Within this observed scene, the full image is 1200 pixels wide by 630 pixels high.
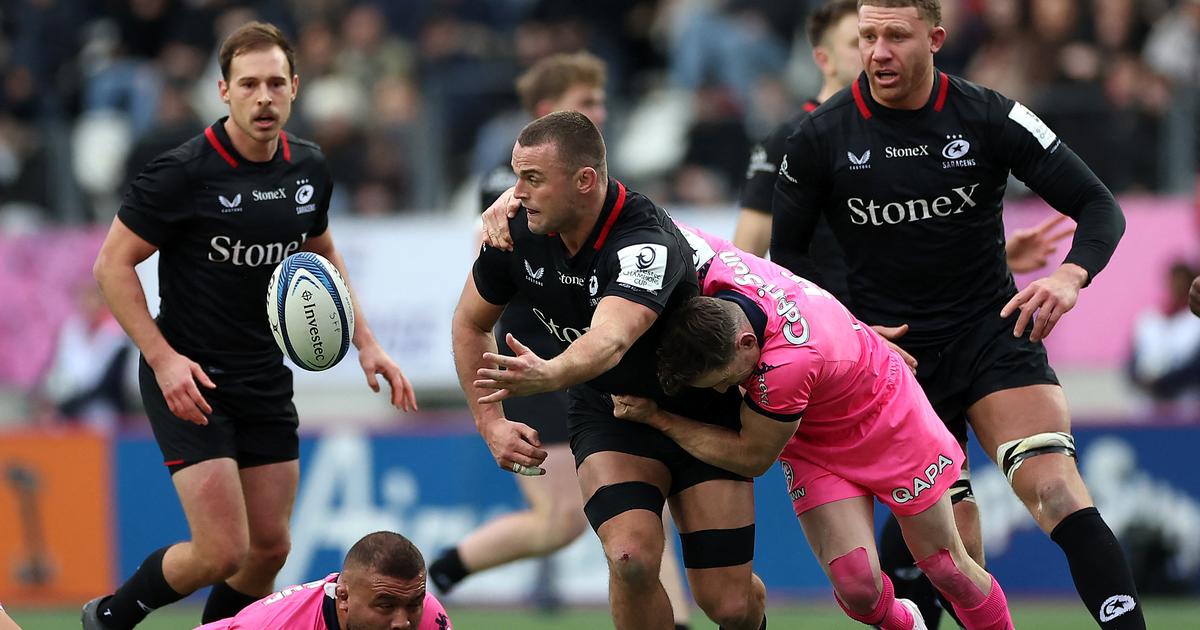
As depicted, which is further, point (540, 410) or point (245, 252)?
point (540, 410)

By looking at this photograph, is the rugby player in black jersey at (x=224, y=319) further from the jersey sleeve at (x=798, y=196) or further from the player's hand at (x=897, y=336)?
the player's hand at (x=897, y=336)

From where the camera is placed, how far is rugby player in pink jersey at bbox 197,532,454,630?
18.2ft

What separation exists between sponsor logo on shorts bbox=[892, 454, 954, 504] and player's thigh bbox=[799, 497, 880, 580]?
15 cm

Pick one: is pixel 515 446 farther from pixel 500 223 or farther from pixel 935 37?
pixel 935 37

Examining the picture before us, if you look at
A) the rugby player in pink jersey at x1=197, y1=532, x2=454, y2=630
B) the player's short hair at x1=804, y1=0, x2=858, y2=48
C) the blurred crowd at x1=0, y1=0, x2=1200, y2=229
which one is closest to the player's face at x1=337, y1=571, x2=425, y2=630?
the rugby player in pink jersey at x1=197, y1=532, x2=454, y2=630

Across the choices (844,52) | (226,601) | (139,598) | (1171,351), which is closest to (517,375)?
(139,598)

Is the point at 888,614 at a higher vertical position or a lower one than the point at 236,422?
lower

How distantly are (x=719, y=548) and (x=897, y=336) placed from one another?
1.09 m

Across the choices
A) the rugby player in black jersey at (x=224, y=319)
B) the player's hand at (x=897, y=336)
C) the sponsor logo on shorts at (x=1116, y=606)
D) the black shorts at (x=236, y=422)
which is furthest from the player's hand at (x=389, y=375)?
the sponsor logo on shorts at (x=1116, y=606)

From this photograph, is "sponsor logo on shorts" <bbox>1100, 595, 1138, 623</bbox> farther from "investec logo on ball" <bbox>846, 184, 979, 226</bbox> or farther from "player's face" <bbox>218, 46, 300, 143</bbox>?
"player's face" <bbox>218, 46, 300, 143</bbox>

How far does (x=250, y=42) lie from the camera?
22.4ft

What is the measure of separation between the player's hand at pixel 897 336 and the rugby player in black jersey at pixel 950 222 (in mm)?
104

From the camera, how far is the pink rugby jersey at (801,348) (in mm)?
5840

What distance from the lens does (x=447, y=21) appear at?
15281mm
